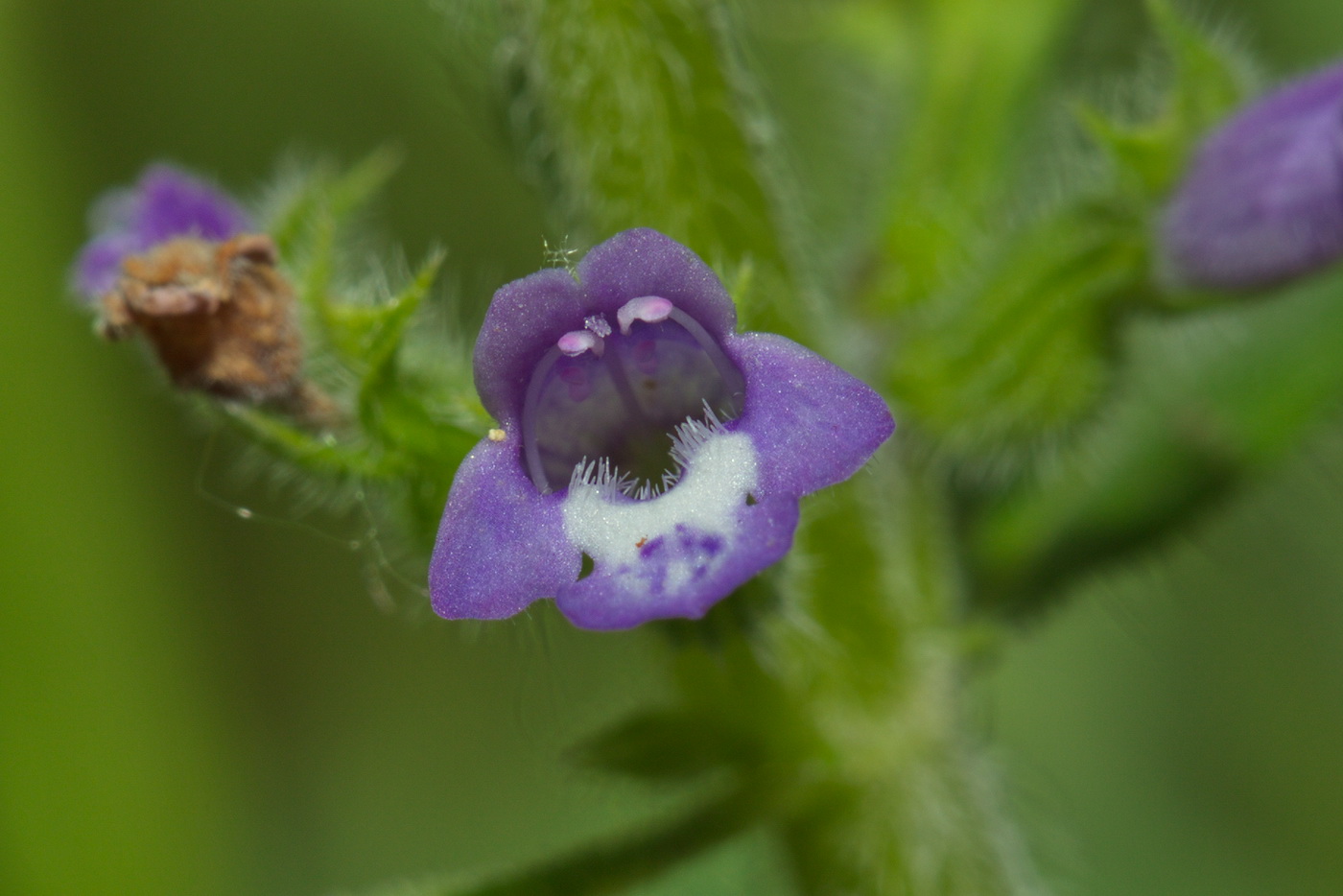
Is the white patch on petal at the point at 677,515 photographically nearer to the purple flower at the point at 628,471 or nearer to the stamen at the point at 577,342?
the purple flower at the point at 628,471

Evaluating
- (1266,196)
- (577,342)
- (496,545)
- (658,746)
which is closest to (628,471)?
(577,342)

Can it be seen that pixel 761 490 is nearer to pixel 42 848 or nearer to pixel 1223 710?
pixel 42 848

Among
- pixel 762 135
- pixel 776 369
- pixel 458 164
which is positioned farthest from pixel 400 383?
pixel 458 164

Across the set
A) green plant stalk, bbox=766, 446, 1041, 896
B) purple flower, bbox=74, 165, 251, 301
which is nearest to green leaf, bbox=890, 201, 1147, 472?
green plant stalk, bbox=766, 446, 1041, 896

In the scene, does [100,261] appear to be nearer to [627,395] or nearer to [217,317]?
[217,317]

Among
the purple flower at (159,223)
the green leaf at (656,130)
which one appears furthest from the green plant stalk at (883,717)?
the purple flower at (159,223)
